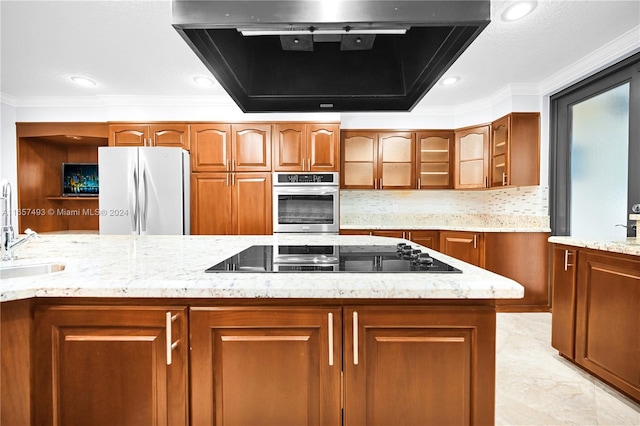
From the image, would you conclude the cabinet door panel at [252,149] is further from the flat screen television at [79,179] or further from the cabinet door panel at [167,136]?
the flat screen television at [79,179]

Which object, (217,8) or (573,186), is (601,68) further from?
(217,8)

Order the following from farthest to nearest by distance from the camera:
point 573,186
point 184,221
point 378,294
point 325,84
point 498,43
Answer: point 184,221, point 573,186, point 498,43, point 325,84, point 378,294

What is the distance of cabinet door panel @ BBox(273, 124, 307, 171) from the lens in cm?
348

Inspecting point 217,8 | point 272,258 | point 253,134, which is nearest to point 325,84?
point 217,8

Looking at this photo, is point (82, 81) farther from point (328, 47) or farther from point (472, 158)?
point (472, 158)

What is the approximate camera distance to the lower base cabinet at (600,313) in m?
1.68

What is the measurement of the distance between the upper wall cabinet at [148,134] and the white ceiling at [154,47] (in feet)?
1.11

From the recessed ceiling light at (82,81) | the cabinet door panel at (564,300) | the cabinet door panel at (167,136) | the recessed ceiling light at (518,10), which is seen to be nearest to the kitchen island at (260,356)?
the cabinet door panel at (564,300)

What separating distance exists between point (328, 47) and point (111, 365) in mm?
1386

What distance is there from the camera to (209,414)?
0.86m

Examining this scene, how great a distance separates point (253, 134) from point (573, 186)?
11.0 ft

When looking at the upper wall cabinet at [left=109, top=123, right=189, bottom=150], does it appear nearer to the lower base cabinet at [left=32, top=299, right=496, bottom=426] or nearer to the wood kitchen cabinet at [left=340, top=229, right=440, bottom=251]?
the wood kitchen cabinet at [left=340, top=229, right=440, bottom=251]

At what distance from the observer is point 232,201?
137 inches

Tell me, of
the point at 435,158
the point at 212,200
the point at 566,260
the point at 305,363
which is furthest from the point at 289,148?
the point at 305,363
